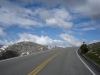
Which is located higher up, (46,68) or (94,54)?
(94,54)

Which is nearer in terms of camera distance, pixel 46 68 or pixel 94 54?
pixel 46 68

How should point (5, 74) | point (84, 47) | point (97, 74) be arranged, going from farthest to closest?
point (84, 47) < point (97, 74) < point (5, 74)

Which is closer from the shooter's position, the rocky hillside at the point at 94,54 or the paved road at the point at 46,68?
the paved road at the point at 46,68

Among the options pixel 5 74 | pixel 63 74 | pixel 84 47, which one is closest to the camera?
pixel 5 74

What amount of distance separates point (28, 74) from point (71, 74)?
2.89 m

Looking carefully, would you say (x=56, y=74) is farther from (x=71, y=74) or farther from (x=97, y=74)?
(x=97, y=74)

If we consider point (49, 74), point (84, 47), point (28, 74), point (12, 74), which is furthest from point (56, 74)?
point (84, 47)

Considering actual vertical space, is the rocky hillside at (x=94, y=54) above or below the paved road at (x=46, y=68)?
above

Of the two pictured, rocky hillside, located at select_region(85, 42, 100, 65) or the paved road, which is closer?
the paved road

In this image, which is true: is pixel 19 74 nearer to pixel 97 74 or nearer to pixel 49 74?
pixel 49 74

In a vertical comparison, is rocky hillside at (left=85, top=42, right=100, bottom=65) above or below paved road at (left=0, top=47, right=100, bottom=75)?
above

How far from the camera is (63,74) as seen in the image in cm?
1120

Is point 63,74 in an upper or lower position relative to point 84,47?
lower

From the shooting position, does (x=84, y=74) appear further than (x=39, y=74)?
Yes
